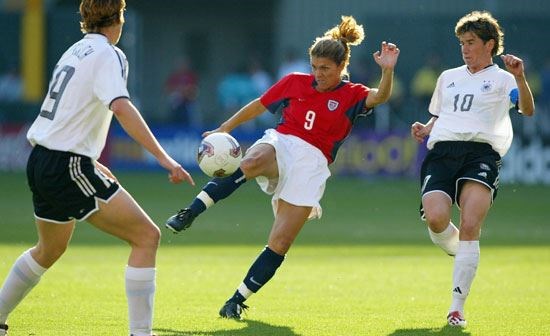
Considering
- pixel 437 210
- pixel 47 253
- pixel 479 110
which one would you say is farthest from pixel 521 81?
pixel 47 253

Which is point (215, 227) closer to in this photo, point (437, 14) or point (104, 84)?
point (104, 84)

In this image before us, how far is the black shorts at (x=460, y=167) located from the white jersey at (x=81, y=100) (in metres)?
2.93

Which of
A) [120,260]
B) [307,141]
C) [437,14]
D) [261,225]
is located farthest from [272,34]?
[307,141]

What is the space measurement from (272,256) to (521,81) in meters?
2.32

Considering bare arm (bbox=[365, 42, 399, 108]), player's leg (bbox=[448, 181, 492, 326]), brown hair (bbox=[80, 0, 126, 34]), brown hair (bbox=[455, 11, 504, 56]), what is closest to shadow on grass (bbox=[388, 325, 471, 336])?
player's leg (bbox=[448, 181, 492, 326])

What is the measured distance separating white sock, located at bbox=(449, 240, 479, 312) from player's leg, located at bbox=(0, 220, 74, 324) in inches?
114

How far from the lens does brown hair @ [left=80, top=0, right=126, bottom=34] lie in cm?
711

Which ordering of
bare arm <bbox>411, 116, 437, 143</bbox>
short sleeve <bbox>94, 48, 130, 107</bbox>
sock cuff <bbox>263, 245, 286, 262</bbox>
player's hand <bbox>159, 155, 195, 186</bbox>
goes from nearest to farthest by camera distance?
player's hand <bbox>159, 155, 195, 186</bbox>
short sleeve <bbox>94, 48, 130, 107</bbox>
sock cuff <bbox>263, 245, 286, 262</bbox>
bare arm <bbox>411, 116, 437, 143</bbox>

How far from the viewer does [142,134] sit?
679 centimetres

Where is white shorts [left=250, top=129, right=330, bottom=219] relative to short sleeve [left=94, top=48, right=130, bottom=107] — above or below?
A: below

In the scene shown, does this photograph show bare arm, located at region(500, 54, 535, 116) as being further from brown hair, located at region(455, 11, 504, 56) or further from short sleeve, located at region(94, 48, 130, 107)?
short sleeve, located at region(94, 48, 130, 107)

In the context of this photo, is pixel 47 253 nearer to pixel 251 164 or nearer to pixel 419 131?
pixel 251 164

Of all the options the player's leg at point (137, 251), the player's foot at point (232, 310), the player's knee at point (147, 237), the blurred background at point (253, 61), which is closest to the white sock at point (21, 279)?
the player's leg at point (137, 251)

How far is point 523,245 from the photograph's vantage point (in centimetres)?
1447
